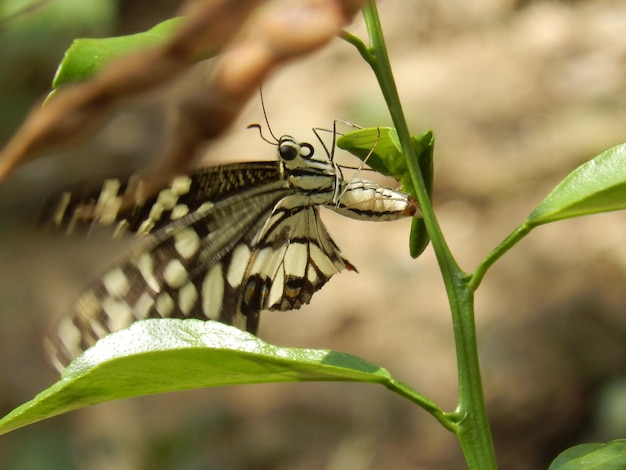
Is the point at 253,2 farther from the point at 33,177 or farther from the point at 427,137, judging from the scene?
the point at 33,177

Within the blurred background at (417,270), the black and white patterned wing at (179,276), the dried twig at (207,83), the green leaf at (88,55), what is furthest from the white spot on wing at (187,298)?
the blurred background at (417,270)

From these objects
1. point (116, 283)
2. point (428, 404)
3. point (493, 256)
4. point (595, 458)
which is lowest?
point (595, 458)

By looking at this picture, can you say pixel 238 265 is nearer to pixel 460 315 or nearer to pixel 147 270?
pixel 147 270

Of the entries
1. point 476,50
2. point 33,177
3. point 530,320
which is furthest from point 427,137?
point 33,177

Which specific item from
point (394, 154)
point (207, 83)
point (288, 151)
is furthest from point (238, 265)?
point (207, 83)

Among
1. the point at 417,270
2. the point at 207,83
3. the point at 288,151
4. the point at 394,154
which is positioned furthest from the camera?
the point at 417,270

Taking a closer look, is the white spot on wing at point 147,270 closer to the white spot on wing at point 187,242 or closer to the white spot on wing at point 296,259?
the white spot on wing at point 187,242

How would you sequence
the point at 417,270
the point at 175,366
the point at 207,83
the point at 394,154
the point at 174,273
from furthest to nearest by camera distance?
1. the point at 417,270
2. the point at 174,273
3. the point at 394,154
4. the point at 175,366
5. the point at 207,83

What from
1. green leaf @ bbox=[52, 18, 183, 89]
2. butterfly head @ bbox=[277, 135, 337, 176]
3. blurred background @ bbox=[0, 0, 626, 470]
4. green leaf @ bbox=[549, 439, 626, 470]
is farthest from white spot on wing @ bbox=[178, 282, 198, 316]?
blurred background @ bbox=[0, 0, 626, 470]
